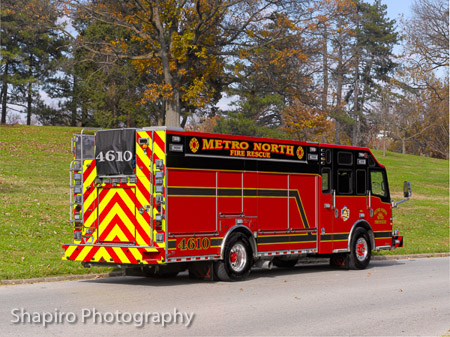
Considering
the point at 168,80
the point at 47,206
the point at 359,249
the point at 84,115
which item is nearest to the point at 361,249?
the point at 359,249

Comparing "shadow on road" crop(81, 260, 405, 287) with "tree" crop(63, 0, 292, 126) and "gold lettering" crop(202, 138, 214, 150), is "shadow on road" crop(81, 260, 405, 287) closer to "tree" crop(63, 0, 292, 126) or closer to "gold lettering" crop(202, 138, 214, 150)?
"gold lettering" crop(202, 138, 214, 150)

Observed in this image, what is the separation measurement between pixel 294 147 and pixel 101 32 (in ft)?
115

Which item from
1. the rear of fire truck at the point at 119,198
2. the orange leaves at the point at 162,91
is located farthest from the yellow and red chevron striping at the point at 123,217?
the orange leaves at the point at 162,91

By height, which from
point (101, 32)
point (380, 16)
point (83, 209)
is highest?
point (380, 16)

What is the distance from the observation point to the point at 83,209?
14.0m

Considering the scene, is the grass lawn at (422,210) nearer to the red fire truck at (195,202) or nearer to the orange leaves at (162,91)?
the red fire truck at (195,202)

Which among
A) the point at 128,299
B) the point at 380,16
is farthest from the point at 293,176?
the point at 380,16

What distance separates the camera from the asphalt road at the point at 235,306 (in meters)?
9.09

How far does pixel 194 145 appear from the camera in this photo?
1353 centimetres

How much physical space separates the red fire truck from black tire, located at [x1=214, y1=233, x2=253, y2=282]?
0.07ft

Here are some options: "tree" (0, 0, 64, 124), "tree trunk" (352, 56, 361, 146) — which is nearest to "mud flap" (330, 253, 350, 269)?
"tree" (0, 0, 64, 124)

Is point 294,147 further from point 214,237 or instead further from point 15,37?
point 15,37

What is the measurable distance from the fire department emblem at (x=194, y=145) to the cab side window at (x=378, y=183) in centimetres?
646

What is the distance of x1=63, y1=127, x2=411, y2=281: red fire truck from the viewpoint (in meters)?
13.1
